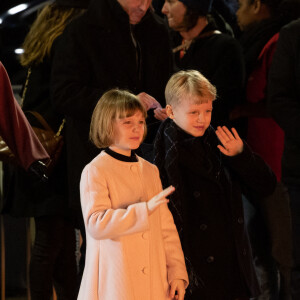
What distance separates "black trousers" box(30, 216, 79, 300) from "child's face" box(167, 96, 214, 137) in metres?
1.06

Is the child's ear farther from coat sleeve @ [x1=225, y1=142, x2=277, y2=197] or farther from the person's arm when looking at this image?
the person's arm

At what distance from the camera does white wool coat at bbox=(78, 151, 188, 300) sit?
8.63 ft

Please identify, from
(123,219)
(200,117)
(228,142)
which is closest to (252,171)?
(228,142)

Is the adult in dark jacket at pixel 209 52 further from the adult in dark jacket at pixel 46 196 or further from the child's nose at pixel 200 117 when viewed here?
the child's nose at pixel 200 117

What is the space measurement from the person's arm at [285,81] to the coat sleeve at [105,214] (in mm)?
1211

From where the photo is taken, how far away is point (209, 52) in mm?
3951

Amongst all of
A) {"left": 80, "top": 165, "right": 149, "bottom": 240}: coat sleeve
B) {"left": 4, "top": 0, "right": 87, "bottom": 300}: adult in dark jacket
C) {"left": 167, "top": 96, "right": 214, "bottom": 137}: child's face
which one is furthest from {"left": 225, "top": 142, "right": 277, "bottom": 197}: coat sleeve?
{"left": 4, "top": 0, "right": 87, "bottom": 300}: adult in dark jacket

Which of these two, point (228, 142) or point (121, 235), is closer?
point (121, 235)

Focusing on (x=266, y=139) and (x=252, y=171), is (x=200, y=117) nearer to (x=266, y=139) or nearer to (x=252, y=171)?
(x=252, y=171)

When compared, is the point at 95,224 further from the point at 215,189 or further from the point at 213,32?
the point at 213,32

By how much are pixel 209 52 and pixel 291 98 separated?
583 millimetres

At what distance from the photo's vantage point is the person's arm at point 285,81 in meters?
3.56

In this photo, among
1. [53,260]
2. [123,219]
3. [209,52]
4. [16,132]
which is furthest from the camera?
[209,52]

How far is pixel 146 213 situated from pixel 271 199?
135cm
